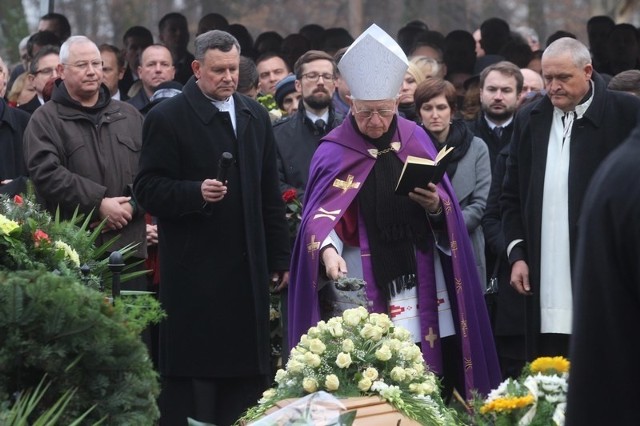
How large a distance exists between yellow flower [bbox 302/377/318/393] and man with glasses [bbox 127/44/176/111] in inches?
211

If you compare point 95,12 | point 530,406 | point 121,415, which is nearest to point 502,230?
point 530,406

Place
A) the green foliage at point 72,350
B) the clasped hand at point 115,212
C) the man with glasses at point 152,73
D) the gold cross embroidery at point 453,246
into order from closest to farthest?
the green foliage at point 72,350 < the gold cross embroidery at point 453,246 < the clasped hand at point 115,212 < the man with glasses at point 152,73

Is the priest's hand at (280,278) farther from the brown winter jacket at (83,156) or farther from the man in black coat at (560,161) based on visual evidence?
the man in black coat at (560,161)

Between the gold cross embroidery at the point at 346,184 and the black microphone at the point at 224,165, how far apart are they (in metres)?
0.53

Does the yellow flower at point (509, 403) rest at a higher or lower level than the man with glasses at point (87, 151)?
lower

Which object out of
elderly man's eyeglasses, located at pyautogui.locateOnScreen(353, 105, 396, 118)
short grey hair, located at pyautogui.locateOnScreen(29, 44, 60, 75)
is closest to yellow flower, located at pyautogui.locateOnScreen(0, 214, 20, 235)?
elderly man's eyeglasses, located at pyautogui.locateOnScreen(353, 105, 396, 118)

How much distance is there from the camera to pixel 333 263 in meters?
6.69

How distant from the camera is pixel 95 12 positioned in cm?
2147

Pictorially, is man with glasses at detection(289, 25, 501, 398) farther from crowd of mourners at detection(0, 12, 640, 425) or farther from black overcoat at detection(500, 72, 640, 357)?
black overcoat at detection(500, 72, 640, 357)

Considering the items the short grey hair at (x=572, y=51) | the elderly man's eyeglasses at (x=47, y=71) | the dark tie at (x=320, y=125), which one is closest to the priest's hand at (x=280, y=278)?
the dark tie at (x=320, y=125)

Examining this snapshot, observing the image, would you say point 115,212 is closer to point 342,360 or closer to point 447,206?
point 447,206

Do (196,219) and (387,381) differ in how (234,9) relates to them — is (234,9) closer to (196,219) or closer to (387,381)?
(196,219)

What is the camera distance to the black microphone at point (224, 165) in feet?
22.4

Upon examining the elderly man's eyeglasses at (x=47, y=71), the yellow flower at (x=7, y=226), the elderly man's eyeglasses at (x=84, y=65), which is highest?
the elderly man's eyeglasses at (x=47, y=71)
